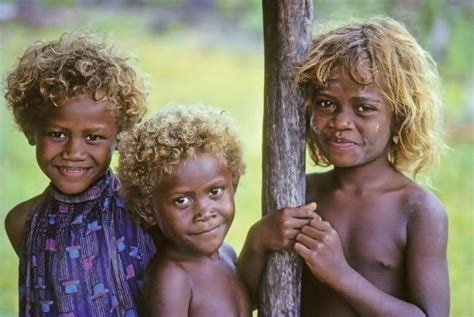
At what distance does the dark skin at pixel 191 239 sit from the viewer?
2459 millimetres

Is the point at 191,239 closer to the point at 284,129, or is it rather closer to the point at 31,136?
the point at 284,129

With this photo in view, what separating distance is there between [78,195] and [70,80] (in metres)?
0.33

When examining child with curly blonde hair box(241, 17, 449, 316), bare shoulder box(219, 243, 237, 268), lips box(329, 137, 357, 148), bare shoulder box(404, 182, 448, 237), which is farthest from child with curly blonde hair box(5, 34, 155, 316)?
bare shoulder box(404, 182, 448, 237)

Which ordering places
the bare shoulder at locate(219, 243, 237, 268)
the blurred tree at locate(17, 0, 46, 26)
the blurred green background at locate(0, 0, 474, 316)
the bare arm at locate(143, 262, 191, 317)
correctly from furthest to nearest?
1. the blurred tree at locate(17, 0, 46, 26)
2. the blurred green background at locate(0, 0, 474, 316)
3. the bare shoulder at locate(219, 243, 237, 268)
4. the bare arm at locate(143, 262, 191, 317)

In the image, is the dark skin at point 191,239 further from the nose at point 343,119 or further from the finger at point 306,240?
the nose at point 343,119

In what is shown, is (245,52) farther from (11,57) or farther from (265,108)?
(265,108)

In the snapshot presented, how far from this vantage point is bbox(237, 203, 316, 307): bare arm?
251 cm

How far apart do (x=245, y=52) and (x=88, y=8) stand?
52.1 inches

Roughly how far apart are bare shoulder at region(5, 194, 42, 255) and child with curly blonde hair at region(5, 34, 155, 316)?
8cm

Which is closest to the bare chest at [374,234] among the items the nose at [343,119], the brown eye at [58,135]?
the nose at [343,119]

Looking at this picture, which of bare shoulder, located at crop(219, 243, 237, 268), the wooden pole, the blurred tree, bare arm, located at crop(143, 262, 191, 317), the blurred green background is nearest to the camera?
bare arm, located at crop(143, 262, 191, 317)

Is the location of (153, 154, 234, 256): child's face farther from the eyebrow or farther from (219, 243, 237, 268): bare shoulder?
(219, 243, 237, 268): bare shoulder

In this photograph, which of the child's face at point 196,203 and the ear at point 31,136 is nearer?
the child's face at point 196,203

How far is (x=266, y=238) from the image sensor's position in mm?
2564
